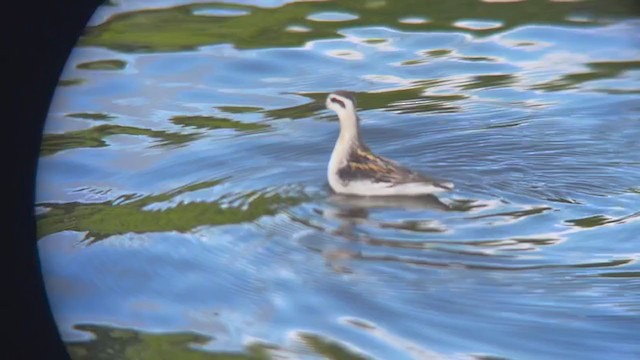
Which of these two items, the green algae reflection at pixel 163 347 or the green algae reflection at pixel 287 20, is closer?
the green algae reflection at pixel 163 347

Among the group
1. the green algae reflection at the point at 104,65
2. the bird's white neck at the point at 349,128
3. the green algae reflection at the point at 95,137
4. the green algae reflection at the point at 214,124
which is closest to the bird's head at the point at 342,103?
the bird's white neck at the point at 349,128

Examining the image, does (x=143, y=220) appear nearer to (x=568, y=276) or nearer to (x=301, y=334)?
(x=301, y=334)

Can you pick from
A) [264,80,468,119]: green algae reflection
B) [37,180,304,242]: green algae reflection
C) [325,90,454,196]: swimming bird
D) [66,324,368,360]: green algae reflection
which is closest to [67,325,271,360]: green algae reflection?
[66,324,368,360]: green algae reflection

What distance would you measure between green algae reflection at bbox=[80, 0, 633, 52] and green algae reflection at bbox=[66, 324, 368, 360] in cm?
42

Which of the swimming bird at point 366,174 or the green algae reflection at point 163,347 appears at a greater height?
the swimming bird at point 366,174

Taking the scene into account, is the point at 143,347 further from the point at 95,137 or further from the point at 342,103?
the point at 342,103

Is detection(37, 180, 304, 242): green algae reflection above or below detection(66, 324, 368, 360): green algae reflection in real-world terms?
above

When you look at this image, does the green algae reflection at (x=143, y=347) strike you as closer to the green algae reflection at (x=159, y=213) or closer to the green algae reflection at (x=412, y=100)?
the green algae reflection at (x=159, y=213)

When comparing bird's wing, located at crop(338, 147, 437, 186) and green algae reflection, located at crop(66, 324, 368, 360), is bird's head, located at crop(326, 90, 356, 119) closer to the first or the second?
bird's wing, located at crop(338, 147, 437, 186)

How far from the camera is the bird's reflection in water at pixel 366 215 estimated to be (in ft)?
4.69

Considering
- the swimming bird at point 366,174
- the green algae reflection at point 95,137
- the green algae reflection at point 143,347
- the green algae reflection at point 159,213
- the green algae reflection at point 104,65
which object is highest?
the green algae reflection at point 104,65

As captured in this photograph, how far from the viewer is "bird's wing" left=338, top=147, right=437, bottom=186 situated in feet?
4.74

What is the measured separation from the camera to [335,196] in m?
1.47

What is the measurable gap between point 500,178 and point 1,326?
0.78 m
